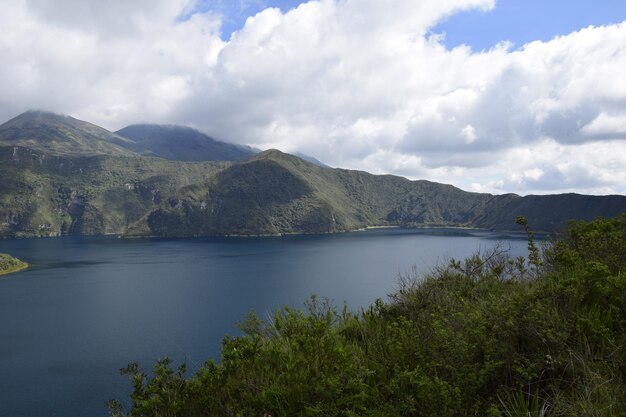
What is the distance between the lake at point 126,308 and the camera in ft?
126

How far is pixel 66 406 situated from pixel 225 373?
128 ft

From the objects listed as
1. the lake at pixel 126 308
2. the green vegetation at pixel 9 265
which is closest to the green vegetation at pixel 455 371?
the lake at pixel 126 308

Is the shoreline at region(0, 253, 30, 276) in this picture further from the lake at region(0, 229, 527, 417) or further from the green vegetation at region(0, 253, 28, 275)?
the lake at region(0, 229, 527, 417)

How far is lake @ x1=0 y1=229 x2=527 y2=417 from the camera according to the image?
38.5 m

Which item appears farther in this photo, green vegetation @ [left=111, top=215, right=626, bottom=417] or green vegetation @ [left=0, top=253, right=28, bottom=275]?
green vegetation @ [left=0, top=253, right=28, bottom=275]

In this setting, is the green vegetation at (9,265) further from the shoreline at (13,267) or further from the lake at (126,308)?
the lake at (126,308)

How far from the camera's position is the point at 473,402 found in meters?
4.52

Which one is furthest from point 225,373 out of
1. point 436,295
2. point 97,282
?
point 97,282

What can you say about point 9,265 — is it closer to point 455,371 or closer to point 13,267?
point 13,267

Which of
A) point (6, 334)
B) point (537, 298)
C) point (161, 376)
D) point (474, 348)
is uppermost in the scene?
point (537, 298)

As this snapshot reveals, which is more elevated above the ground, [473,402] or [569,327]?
[569,327]

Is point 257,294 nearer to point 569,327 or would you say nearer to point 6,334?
point 6,334

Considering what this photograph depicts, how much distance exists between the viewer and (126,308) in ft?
234

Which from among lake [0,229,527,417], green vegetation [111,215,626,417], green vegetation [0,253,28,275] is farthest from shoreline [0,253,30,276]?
green vegetation [111,215,626,417]
